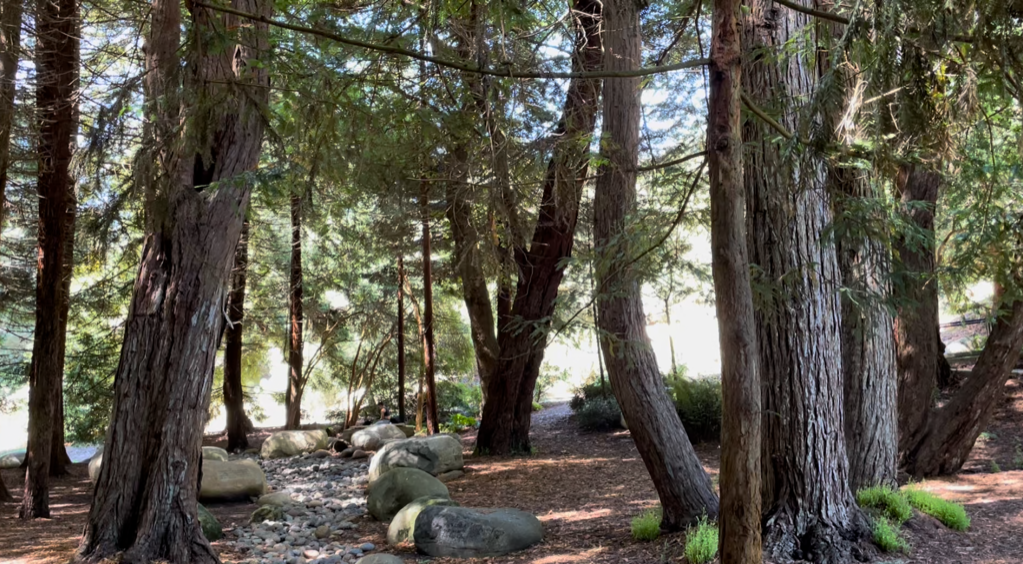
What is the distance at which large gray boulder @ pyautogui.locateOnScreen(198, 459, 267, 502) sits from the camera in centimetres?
920

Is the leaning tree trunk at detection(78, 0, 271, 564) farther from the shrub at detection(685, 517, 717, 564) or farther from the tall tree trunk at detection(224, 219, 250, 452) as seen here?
the tall tree trunk at detection(224, 219, 250, 452)

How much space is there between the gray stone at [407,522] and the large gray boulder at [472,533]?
0.28 m

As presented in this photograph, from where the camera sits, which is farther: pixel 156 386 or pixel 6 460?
pixel 6 460

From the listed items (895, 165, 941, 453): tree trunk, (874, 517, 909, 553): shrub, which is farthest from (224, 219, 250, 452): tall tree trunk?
(874, 517, 909, 553): shrub

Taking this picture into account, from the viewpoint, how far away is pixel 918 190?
8.55 m

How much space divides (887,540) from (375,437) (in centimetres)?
972

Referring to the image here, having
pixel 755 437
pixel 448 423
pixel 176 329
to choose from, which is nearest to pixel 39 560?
pixel 176 329

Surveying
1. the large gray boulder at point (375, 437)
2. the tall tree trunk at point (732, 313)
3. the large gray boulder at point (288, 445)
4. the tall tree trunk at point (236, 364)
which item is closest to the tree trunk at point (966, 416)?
the tall tree trunk at point (732, 313)

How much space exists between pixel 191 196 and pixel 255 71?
1.10 m

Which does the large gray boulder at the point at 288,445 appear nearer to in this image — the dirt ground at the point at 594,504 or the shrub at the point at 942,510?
the dirt ground at the point at 594,504

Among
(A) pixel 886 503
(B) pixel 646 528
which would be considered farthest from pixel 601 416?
(A) pixel 886 503

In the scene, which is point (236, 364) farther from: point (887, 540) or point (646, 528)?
point (887, 540)

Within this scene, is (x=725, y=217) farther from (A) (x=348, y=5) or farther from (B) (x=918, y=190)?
(B) (x=918, y=190)

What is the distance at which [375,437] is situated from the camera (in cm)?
1282
